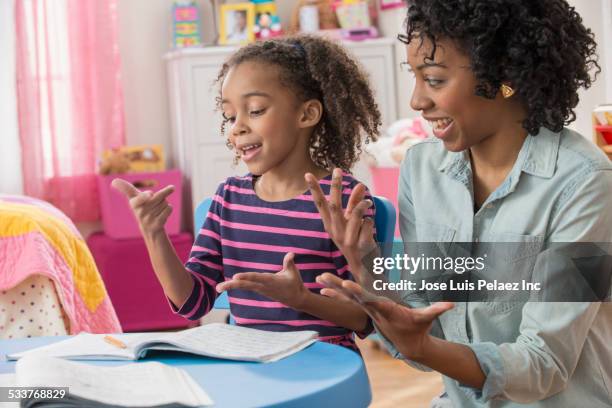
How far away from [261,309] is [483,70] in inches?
23.4

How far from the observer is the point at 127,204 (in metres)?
4.20

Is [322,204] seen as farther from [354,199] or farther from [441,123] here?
[441,123]

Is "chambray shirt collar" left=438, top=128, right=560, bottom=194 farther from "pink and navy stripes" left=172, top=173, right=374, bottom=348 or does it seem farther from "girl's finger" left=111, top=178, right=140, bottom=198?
"girl's finger" left=111, top=178, right=140, bottom=198

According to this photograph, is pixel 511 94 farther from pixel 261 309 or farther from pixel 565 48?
pixel 261 309

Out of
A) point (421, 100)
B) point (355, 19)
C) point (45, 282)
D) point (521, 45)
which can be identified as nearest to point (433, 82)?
point (421, 100)

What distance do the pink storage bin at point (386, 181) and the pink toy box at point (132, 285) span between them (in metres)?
1.01

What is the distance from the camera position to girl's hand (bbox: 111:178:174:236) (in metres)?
1.44

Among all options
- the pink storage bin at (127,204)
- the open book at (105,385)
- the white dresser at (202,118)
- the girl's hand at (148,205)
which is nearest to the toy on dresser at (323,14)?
the white dresser at (202,118)

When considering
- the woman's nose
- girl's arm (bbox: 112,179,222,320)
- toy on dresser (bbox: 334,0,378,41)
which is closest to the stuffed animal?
toy on dresser (bbox: 334,0,378,41)

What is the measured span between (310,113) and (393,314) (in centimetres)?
81

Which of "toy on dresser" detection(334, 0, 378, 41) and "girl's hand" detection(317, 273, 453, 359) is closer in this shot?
"girl's hand" detection(317, 273, 453, 359)

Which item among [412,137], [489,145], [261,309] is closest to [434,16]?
[489,145]

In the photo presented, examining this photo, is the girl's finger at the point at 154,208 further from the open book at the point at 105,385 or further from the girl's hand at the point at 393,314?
the girl's hand at the point at 393,314

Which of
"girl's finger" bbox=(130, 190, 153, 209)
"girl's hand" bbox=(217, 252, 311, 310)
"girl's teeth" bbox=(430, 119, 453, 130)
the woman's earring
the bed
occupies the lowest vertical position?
the bed
